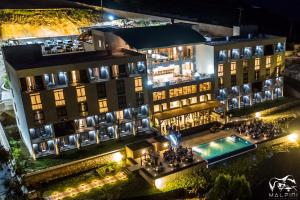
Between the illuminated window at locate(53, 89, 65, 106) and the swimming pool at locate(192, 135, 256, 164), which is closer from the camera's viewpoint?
the illuminated window at locate(53, 89, 65, 106)

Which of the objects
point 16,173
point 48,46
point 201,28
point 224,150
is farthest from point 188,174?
point 201,28

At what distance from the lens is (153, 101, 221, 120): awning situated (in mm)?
43250

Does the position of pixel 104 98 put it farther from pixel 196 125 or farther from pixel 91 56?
pixel 196 125

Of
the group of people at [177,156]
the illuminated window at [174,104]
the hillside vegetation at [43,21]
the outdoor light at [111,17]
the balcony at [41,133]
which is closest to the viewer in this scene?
the group of people at [177,156]

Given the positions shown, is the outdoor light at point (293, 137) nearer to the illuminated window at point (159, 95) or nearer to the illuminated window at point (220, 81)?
the illuminated window at point (220, 81)

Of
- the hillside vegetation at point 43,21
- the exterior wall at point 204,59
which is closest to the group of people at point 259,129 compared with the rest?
the exterior wall at point 204,59

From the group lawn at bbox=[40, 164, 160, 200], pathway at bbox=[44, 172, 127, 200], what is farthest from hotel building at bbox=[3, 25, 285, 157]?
pathway at bbox=[44, 172, 127, 200]

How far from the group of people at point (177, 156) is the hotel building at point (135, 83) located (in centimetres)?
602

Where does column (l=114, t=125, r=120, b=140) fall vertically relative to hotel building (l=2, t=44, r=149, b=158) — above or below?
below

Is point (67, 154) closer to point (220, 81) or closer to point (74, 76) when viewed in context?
point (74, 76)

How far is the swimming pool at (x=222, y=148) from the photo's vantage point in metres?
38.1

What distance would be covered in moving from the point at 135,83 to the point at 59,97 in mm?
9406

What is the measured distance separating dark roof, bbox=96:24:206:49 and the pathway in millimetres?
17145

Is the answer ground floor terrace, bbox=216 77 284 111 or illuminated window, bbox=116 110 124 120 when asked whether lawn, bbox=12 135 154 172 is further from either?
ground floor terrace, bbox=216 77 284 111
